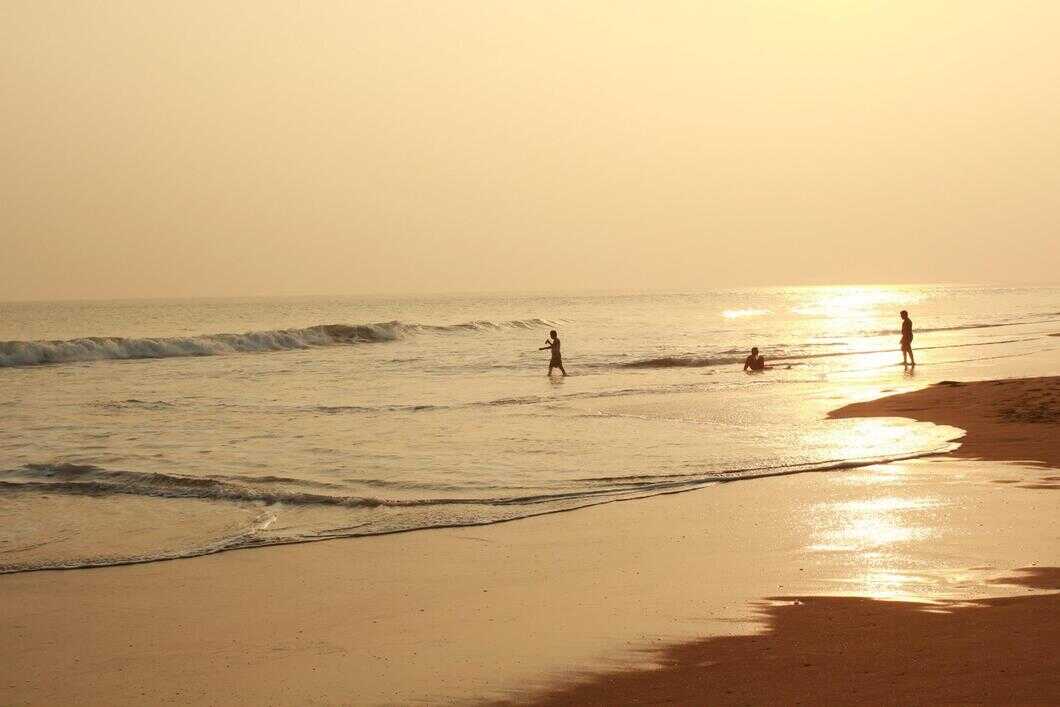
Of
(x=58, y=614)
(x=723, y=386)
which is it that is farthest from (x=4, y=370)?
(x=58, y=614)

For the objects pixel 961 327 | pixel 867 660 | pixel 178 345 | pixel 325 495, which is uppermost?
pixel 961 327

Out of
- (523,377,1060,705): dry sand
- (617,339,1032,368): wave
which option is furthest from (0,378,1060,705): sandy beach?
(617,339,1032,368): wave

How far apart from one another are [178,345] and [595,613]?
49027mm

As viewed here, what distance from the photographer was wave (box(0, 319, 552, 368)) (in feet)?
150

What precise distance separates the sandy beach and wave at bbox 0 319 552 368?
39.9 m

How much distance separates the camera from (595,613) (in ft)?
23.7

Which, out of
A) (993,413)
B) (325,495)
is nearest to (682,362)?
(993,413)

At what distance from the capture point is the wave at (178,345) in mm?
45750

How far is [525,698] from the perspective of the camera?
570cm

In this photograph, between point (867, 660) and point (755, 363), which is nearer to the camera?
point (867, 660)

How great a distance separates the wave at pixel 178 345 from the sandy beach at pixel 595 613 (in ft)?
131

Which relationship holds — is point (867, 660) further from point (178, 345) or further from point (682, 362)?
point (178, 345)

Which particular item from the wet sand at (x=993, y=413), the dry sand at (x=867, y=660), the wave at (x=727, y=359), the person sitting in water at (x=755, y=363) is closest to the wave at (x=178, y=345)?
the wave at (x=727, y=359)

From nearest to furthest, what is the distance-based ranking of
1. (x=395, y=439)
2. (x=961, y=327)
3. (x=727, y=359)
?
(x=395, y=439) < (x=727, y=359) < (x=961, y=327)
